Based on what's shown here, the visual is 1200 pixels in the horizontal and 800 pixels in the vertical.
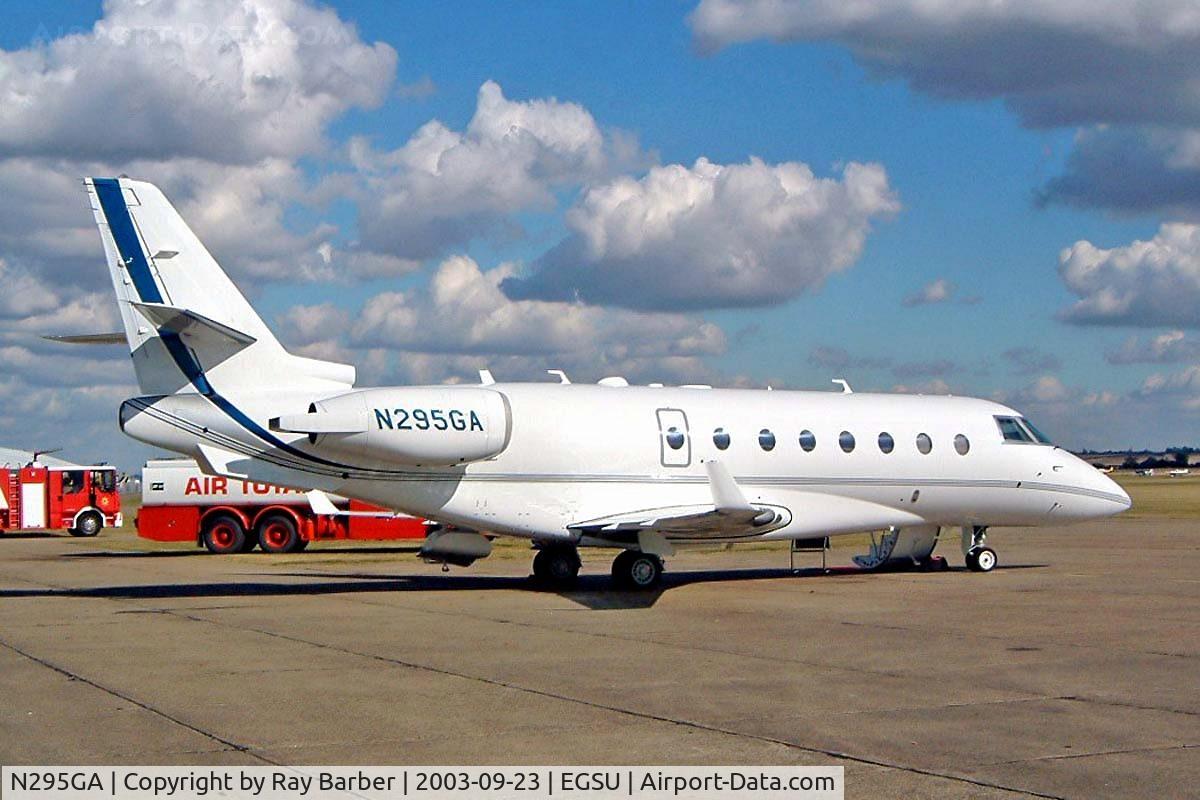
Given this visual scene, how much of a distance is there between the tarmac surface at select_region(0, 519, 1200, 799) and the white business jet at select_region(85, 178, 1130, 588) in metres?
1.22

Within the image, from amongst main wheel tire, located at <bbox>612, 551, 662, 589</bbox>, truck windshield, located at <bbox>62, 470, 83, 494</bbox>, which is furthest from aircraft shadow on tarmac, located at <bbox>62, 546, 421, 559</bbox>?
main wheel tire, located at <bbox>612, 551, 662, 589</bbox>

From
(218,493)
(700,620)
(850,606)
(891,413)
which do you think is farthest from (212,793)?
(218,493)

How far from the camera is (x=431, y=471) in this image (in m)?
21.2

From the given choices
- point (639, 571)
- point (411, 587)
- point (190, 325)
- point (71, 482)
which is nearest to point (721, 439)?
point (639, 571)

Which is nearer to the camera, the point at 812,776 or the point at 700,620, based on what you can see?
the point at 812,776

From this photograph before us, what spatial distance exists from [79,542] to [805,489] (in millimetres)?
31899

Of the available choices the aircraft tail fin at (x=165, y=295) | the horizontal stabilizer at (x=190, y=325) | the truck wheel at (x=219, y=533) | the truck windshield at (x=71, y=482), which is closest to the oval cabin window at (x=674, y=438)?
the aircraft tail fin at (x=165, y=295)

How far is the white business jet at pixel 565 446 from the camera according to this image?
2012cm

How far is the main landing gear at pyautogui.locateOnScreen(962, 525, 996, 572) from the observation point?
26266 millimetres

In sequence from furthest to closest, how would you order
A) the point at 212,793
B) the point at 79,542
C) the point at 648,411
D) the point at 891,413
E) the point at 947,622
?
the point at 79,542
the point at 891,413
the point at 648,411
the point at 947,622
the point at 212,793

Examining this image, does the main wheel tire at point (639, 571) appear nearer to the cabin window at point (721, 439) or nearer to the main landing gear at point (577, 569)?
the main landing gear at point (577, 569)

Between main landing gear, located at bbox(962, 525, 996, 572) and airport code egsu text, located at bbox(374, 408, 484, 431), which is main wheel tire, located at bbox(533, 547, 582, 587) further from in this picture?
main landing gear, located at bbox(962, 525, 996, 572)

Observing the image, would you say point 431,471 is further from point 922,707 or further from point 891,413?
point 922,707

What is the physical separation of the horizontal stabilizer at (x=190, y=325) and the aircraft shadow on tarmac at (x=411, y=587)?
473 centimetres
